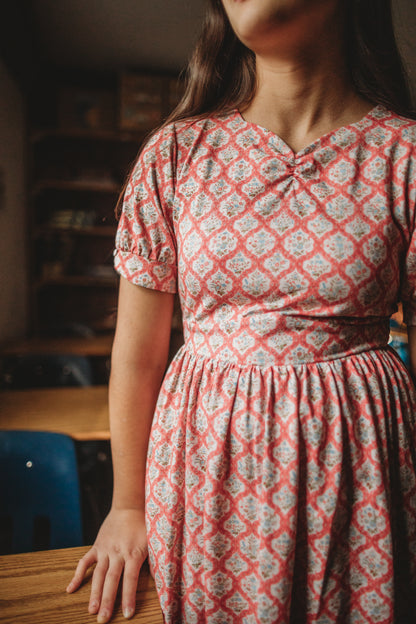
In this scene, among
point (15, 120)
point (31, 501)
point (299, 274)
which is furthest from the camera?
point (15, 120)

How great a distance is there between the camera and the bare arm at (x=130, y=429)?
0.51 metres

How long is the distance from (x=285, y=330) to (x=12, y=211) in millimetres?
2643

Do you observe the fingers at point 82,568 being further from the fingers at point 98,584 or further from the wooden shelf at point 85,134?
the wooden shelf at point 85,134

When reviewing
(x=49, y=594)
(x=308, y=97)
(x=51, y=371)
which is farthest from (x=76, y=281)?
(x=308, y=97)

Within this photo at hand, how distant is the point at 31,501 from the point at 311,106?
3.28ft

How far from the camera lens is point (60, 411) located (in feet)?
5.74

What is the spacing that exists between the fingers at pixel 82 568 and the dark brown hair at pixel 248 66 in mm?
454

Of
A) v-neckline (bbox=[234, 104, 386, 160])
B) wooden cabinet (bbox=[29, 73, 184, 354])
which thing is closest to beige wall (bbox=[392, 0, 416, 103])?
v-neckline (bbox=[234, 104, 386, 160])

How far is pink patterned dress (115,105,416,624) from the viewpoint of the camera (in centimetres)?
43

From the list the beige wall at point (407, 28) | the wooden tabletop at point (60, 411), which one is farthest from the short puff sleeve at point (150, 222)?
the wooden tabletop at point (60, 411)

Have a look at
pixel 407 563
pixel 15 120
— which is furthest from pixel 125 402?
pixel 15 120

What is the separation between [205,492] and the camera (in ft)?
1.50

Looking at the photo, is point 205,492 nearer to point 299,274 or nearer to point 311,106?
point 299,274

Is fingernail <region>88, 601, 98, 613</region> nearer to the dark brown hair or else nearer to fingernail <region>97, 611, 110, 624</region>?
fingernail <region>97, 611, 110, 624</region>
